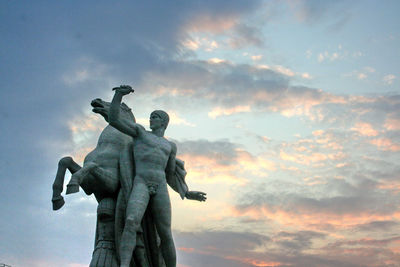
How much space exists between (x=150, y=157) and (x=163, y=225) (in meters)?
1.66

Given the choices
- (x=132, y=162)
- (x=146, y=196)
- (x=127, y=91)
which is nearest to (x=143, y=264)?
(x=146, y=196)

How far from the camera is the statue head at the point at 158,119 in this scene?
13.7 meters

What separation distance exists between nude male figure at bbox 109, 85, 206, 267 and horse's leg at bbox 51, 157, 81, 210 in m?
1.50

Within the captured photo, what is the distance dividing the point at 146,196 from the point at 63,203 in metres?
1.99

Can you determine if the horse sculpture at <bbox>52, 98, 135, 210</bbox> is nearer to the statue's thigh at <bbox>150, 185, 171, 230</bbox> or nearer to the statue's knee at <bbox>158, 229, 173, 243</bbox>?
the statue's thigh at <bbox>150, 185, 171, 230</bbox>

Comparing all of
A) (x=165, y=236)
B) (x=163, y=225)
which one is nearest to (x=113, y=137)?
(x=163, y=225)

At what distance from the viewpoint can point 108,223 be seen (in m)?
13.2

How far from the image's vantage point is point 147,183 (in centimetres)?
1277

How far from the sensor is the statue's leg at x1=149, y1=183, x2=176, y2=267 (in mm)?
12789

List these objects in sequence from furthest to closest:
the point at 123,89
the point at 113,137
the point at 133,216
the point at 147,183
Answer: the point at 113,137 → the point at 147,183 → the point at 123,89 → the point at 133,216

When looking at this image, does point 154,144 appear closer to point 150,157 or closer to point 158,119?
point 150,157

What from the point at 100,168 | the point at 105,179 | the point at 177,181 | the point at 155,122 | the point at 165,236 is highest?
the point at 155,122

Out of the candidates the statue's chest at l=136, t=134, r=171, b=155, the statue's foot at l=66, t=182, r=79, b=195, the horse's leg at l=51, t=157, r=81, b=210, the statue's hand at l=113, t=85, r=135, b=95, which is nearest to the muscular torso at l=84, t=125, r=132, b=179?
the horse's leg at l=51, t=157, r=81, b=210

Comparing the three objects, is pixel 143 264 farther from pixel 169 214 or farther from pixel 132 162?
pixel 132 162
